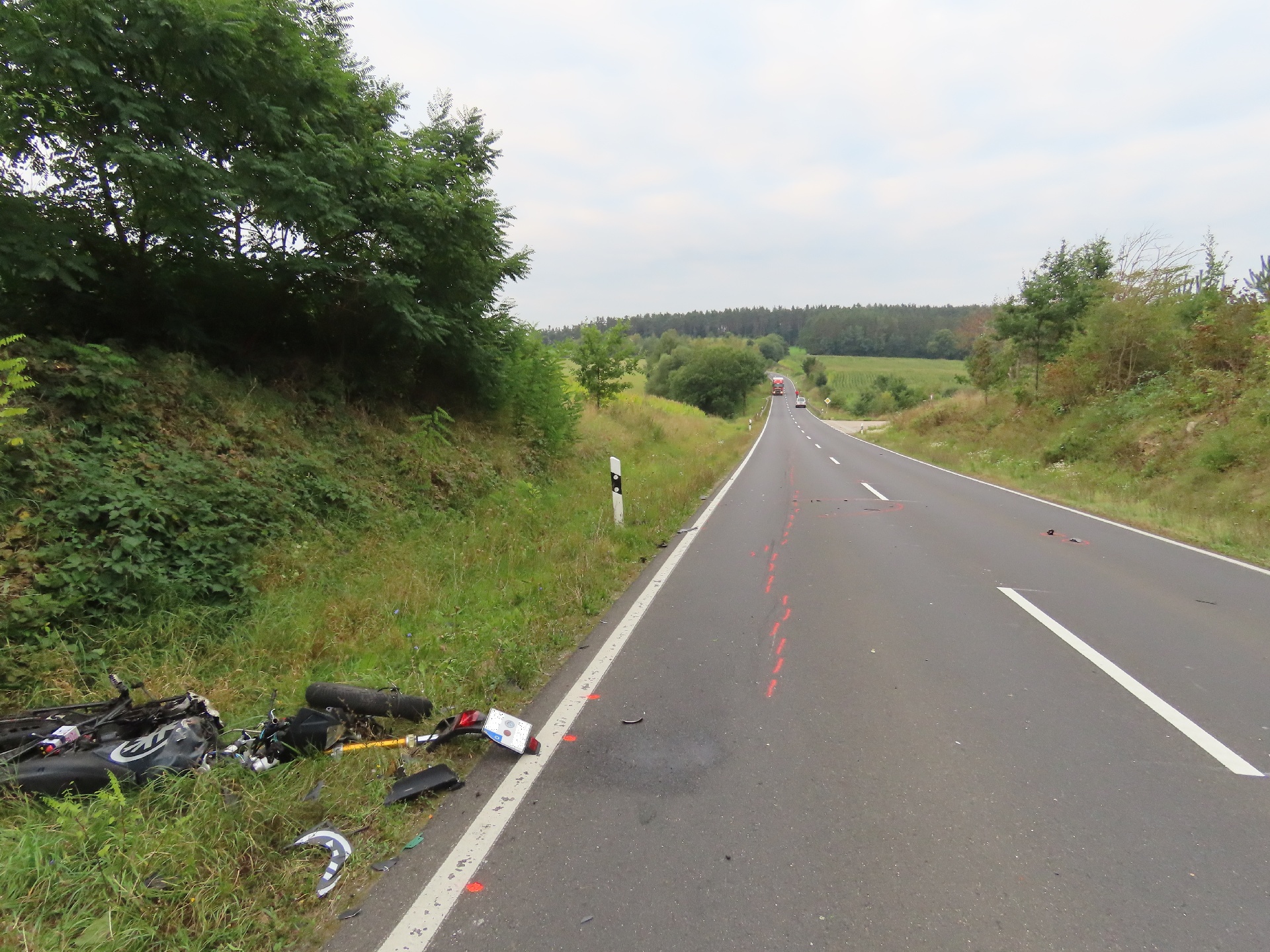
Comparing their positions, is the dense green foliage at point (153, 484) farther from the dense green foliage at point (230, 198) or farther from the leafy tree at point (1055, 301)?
the leafy tree at point (1055, 301)

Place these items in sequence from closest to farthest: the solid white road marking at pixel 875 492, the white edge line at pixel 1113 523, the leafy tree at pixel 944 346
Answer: the white edge line at pixel 1113 523 < the solid white road marking at pixel 875 492 < the leafy tree at pixel 944 346

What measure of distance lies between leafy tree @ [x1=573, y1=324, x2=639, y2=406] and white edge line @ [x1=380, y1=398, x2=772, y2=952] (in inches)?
735

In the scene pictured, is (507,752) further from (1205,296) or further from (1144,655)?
(1205,296)

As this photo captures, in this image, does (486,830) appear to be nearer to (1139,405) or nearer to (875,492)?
(875,492)

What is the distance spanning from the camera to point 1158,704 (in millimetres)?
3828

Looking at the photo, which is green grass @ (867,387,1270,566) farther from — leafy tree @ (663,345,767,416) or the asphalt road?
leafy tree @ (663,345,767,416)

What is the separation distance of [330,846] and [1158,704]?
477cm

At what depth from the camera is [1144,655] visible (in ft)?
15.1

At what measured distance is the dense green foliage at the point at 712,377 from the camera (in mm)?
69625

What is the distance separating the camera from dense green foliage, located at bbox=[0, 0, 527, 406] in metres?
5.36

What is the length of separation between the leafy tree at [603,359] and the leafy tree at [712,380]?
4547cm

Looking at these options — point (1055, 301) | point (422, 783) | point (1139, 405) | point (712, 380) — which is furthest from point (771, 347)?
point (422, 783)

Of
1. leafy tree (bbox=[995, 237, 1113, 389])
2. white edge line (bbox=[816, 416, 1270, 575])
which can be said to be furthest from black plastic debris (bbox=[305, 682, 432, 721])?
leafy tree (bbox=[995, 237, 1113, 389])

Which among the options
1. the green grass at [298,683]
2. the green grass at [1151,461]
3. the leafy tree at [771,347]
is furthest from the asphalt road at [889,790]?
A: the leafy tree at [771,347]
